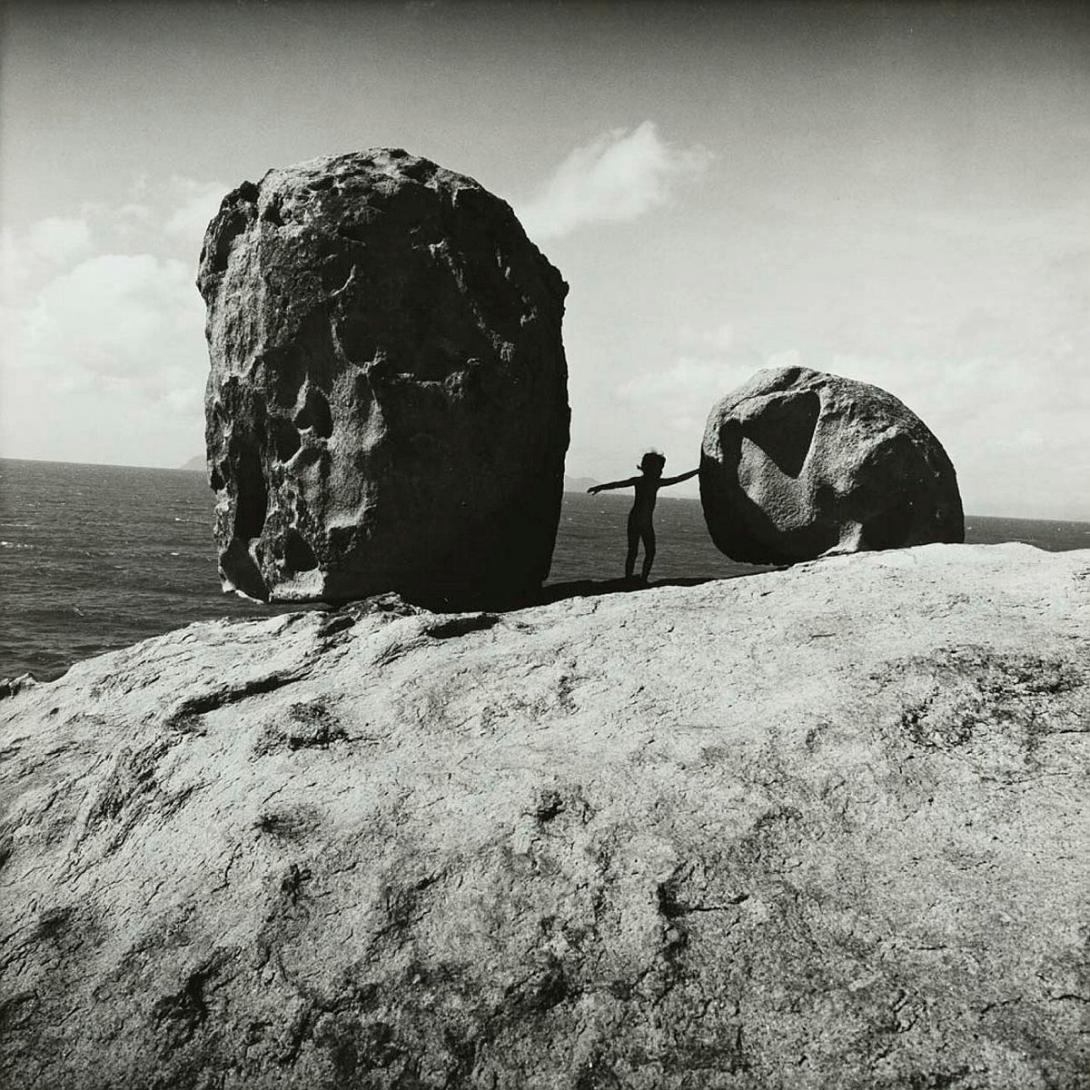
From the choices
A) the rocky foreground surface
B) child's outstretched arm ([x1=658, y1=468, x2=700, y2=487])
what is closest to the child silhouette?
child's outstretched arm ([x1=658, y1=468, x2=700, y2=487])

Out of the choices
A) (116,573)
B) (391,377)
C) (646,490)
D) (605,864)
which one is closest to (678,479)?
(646,490)

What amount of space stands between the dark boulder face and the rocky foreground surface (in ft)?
8.14

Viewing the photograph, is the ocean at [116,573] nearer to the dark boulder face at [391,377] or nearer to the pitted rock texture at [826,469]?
the pitted rock texture at [826,469]

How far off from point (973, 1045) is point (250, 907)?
3684mm

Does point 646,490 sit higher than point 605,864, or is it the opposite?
point 646,490

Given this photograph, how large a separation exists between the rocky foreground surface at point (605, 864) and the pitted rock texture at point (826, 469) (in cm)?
242

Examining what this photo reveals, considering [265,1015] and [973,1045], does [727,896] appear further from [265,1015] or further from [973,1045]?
[265,1015]

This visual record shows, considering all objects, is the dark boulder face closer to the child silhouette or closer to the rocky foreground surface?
the child silhouette

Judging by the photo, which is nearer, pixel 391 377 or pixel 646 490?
pixel 391 377

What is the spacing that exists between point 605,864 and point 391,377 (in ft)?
20.0

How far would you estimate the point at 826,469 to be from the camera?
9898 mm

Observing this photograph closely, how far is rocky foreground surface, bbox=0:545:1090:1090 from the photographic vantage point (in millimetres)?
3801

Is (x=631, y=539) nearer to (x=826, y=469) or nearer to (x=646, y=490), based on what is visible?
(x=646, y=490)

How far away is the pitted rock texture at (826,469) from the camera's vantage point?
31.9 ft
